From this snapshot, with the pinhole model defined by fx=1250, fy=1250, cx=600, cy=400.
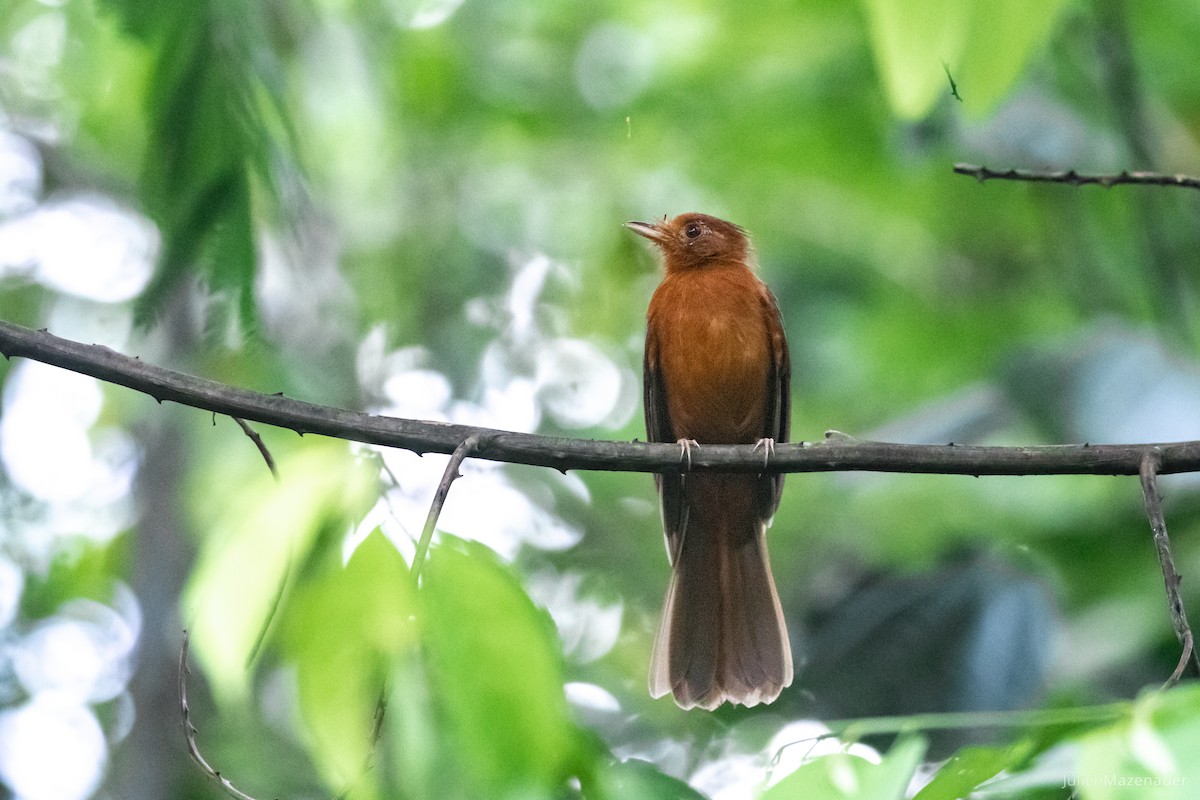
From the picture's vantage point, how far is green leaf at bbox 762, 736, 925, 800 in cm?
196

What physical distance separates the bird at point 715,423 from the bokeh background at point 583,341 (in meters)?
0.57

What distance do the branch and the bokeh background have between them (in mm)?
141

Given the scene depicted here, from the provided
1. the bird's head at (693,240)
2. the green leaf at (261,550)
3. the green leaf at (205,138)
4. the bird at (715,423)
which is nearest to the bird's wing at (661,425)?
the bird at (715,423)

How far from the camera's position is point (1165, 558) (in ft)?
8.37

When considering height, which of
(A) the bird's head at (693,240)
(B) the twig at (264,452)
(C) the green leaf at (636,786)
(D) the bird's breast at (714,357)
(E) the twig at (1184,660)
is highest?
(A) the bird's head at (693,240)

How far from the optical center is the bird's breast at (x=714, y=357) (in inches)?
220

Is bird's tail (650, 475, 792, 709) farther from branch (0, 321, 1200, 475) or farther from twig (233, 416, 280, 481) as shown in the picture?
twig (233, 416, 280, 481)

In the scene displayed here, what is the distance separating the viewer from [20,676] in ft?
22.5

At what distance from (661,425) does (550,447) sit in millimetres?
3191

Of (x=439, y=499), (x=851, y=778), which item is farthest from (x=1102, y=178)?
(x=439, y=499)

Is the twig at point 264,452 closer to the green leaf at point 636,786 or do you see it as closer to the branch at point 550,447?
the branch at point 550,447

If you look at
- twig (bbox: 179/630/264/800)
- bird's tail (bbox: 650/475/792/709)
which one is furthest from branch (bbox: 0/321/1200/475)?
bird's tail (bbox: 650/475/792/709)

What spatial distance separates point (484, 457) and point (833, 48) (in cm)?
496

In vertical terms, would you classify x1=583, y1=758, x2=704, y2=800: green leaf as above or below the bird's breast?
below
